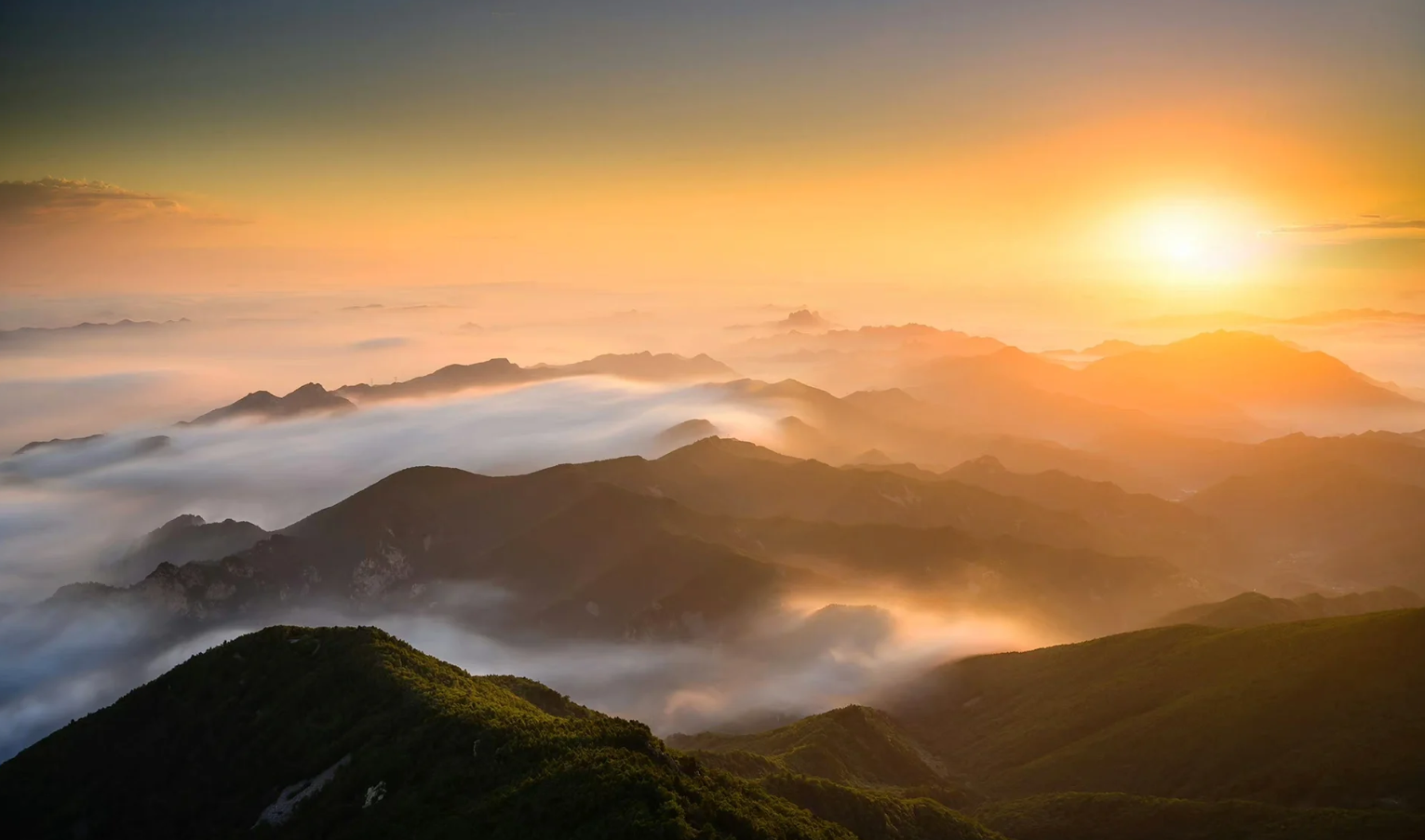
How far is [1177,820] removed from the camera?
118 metres

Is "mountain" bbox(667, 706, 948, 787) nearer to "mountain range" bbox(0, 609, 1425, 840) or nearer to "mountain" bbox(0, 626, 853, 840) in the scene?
"mountain range" bbox(0, 609, 1425, 840)

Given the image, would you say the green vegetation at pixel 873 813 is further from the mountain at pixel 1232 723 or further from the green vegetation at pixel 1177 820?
the mountain at pixel 1232 723

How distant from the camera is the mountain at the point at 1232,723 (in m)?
124

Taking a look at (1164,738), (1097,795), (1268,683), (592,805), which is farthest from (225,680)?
(1268,683)

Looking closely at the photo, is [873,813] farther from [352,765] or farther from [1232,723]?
[1232,723]

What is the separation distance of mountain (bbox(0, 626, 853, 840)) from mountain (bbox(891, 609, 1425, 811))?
76524mm

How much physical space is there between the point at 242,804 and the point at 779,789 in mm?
64218

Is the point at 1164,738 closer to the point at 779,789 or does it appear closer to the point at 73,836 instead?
the point at 779,789

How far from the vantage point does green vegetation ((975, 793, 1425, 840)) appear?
106438 mm

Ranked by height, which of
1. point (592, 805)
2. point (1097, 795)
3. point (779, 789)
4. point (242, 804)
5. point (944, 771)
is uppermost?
point (592, 805)

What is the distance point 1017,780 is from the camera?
15662 centimetres

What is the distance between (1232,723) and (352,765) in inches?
5437

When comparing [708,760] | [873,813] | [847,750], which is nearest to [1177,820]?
[873,813]

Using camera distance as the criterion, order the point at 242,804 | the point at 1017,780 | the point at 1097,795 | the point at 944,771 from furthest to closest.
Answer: the point at 944,771
the point at 1017,780
the point at 1097,795
the point at 242,804
